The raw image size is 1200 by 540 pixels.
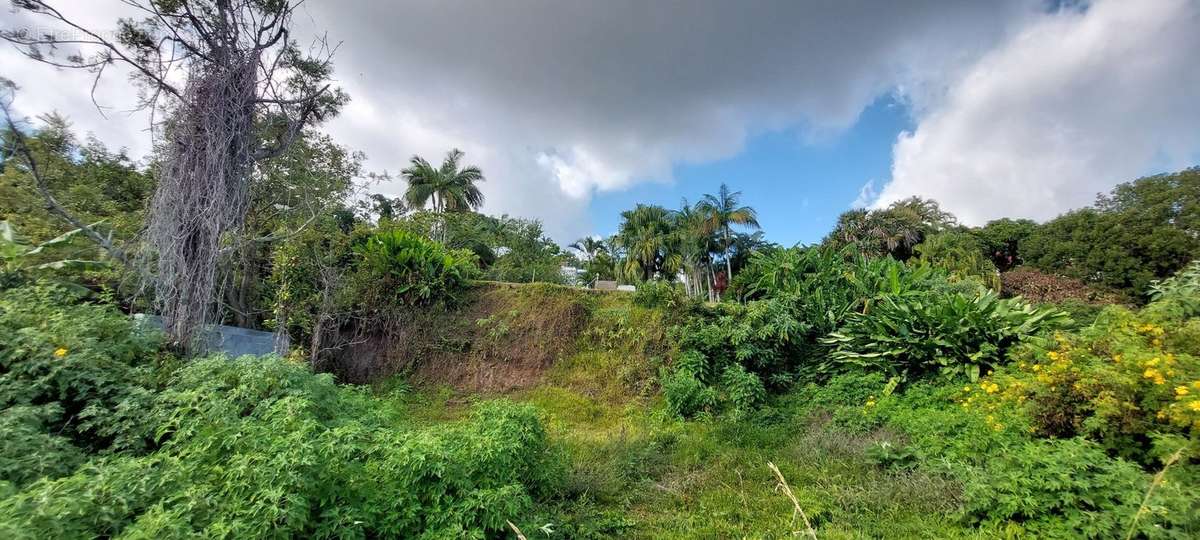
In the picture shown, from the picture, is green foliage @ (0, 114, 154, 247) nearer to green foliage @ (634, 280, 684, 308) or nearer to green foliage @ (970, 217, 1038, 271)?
green foliage @ (634, 280, 684, 308)

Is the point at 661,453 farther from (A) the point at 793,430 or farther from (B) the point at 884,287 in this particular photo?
(B) the point at 884,287

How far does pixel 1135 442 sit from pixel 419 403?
311 inches

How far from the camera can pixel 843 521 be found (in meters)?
3.62

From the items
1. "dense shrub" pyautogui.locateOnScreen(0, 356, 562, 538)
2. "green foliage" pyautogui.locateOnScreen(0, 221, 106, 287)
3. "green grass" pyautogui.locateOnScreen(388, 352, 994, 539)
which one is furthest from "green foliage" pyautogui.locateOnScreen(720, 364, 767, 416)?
"green foliage" pyautogui.locateOnScreen(0, 221, 106, 287)

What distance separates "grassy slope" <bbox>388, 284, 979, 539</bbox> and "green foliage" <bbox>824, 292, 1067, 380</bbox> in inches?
52.8

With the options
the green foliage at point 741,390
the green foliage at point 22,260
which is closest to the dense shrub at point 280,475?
the green foliage at point 22,260

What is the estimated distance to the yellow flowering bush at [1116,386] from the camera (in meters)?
3.41

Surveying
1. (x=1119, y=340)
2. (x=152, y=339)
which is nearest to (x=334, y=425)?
(x=152, y=339)

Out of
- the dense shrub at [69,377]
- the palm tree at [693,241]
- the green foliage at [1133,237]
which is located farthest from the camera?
the palm tree at [693,241]

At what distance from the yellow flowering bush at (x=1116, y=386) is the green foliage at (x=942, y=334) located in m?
1.08

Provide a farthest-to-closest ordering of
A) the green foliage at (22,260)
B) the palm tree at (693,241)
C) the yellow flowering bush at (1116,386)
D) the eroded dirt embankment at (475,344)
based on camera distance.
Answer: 1. the palm tree at (693,241)
2. the eroded dirt embankment at (475,344)
3. the green foliage at (22,260)
4. the yellow flowering bush at (1116,386)

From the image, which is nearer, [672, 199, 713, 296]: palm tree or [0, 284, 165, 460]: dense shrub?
[0, 284, 165, 460]: dense shrub

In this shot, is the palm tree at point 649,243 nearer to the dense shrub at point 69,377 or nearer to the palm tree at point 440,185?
the palm tree at point 440,185

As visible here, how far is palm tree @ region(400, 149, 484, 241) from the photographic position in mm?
23016
